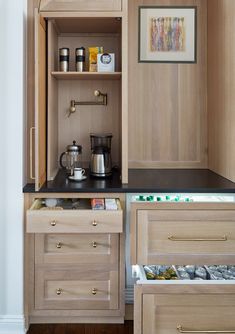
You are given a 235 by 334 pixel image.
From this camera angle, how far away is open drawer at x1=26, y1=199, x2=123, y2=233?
6.73 feet

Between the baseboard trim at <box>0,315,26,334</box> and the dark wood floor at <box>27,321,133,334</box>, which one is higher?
the baseboard trim at <box>0,315,26,334</box>

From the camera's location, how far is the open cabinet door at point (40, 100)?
6.80 feet

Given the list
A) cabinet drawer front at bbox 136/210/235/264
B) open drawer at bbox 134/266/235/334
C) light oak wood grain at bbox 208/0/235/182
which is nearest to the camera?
open drawer at bbox 134/266/235/334

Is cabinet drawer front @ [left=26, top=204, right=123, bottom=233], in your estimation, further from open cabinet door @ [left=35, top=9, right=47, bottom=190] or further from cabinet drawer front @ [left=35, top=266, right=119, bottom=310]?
cabinet drawer front @ [left=35, top=266, right=119, bottom=310]

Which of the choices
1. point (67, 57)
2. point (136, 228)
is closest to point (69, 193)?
point (136, 228)

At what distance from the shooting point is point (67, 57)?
8.41ft

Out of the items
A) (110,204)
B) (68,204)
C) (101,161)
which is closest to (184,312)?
(110,204)

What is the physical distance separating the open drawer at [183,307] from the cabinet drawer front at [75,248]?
473 mm

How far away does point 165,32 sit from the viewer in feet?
9.20

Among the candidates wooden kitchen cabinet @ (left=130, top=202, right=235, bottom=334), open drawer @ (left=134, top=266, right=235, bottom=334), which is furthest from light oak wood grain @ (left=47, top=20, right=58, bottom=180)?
open drawer @ (left=134, top=266, right=235, bottom=334)

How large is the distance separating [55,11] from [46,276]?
146 centimetres

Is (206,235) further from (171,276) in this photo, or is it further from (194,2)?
(194,2)

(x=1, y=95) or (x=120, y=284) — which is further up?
(x=1, y=95)

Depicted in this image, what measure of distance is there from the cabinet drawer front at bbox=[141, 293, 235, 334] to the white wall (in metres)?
0.78
